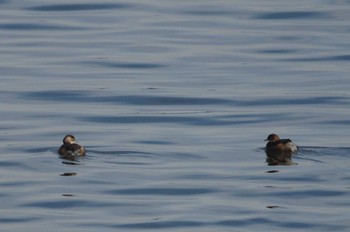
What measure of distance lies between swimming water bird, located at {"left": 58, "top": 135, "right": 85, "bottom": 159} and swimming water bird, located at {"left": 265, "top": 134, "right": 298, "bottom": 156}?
264 centimetres

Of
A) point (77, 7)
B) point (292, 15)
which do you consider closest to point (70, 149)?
point (292, 15)

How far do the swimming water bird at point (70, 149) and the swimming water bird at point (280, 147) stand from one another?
2.64 meters

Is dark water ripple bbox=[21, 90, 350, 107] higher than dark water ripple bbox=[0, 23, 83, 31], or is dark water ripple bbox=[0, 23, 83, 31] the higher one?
dark water ripple bbox=[0, 23, 83, 31]

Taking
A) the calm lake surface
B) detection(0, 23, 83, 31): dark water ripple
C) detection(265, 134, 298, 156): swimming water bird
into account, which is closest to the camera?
the calm lake surface

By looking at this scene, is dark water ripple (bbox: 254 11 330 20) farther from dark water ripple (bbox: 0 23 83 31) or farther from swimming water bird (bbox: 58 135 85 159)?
swimming water bird (bbox: 58 135 85 159)

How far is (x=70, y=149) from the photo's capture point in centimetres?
2009

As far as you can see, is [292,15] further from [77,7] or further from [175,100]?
[175,100]

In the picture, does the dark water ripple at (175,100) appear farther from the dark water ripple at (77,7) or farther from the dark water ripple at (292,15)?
the dark water ripple at (77,7)

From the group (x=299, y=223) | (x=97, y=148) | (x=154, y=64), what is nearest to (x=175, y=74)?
(x=154, y=64)

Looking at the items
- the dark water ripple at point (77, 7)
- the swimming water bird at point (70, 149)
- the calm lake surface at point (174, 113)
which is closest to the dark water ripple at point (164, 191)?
the calm lake surface at point (174, 113)

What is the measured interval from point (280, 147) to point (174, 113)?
14.9 ft

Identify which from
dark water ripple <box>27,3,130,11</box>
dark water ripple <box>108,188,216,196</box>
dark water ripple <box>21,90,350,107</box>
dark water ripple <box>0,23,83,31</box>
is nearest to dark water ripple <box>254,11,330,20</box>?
dark water ripple <box>27,3,130,11</box>

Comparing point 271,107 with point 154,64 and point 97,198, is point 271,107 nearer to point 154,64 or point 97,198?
point 154,64

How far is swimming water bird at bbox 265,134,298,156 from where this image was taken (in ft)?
67.3
